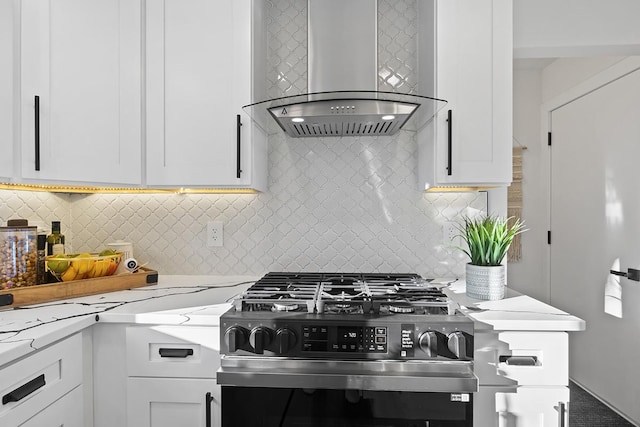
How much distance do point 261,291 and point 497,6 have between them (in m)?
1.58

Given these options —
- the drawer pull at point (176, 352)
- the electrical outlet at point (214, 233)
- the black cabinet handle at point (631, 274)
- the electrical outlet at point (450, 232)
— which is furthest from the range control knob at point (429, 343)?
the black cabinet handle at point (631, 274)

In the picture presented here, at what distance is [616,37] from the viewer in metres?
2.04

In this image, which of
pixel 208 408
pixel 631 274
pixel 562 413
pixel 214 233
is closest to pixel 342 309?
pixel 208 408

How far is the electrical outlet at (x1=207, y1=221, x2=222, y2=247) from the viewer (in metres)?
2.17

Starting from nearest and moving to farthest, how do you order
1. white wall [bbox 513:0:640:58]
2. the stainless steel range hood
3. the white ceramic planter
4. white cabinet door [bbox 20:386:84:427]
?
white cabinet door [bbox 20:386:84:427], the white ceramic planter, the stainless steel range hood, white wall [bbox 513:0:640:58]

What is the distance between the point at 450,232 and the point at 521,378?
88 cm

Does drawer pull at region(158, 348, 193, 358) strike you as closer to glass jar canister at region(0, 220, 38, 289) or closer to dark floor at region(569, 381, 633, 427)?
glass jar canister at region(0, 220, 38, 289)

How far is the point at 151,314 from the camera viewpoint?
1429mm

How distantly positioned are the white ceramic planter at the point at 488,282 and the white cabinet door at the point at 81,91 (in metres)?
1.56

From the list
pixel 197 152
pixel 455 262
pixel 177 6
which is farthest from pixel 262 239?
pixel 177 6

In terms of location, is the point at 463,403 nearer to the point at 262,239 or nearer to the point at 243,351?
the point at 243,351

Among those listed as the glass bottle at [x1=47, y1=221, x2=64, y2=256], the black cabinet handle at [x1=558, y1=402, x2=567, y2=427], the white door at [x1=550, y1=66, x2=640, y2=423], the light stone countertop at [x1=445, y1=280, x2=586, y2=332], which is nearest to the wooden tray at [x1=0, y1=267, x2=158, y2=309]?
the glass bottle at [x1=47, y1=221, x2=64, y2=256]

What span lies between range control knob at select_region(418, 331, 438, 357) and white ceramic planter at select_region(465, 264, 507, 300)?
50 centimetres

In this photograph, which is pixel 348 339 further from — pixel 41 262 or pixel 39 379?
pixel 41 262
